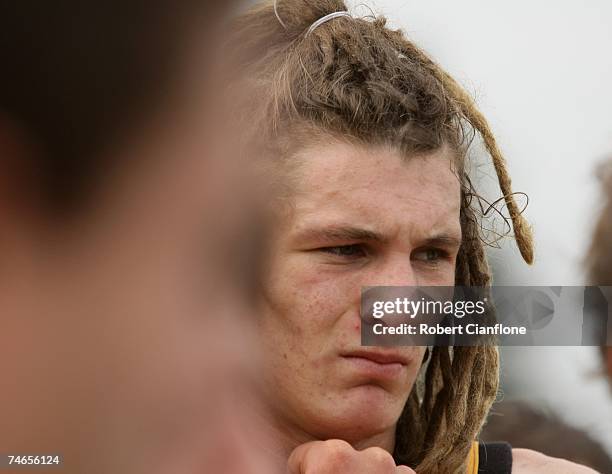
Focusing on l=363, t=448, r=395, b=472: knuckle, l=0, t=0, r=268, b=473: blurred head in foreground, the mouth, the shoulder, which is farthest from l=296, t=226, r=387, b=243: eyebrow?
l=0, t=0, r=268, b=473: blurred head in foreground

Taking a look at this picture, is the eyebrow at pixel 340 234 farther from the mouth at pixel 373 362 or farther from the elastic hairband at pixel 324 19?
the elastic hairband at pixel 324 19

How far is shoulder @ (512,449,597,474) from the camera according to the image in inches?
44.7

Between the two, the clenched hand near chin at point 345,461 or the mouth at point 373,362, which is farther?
the mouth at point 373,362

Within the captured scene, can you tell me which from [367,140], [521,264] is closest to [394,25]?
[367,140]

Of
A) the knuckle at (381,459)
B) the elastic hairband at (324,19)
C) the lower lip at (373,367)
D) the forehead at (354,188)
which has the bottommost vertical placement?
the knuckle at (381,459)

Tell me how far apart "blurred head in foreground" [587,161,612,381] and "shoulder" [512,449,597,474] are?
0.18 meters

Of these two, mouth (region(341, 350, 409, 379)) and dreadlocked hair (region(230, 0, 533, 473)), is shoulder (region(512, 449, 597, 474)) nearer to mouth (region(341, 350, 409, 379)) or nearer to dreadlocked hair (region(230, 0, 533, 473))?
dreadlocked hair (region(230, 0, 533, 473))

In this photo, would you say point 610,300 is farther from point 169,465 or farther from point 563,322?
point 169,465

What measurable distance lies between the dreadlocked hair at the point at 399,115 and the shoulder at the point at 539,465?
10 centimetres

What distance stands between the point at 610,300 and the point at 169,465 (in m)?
0.84

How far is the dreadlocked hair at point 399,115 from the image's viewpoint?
962 millimetres

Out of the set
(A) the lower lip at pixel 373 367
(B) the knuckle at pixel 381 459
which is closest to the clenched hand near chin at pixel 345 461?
(B) the knuckle at pixel 381 459

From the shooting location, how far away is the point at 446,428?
1.10m

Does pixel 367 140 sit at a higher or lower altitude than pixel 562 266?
higher
